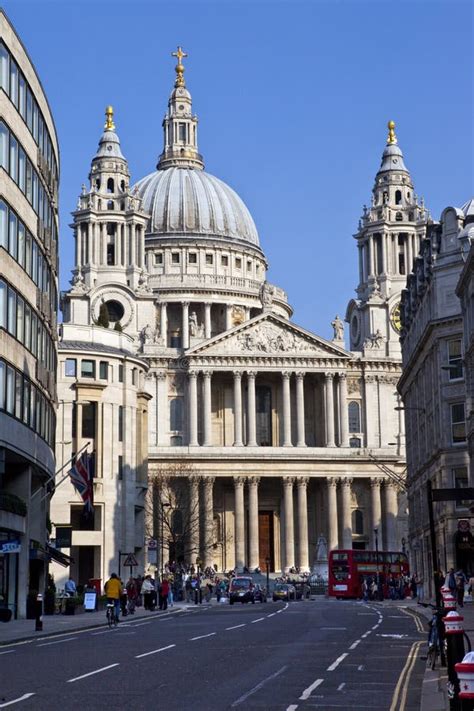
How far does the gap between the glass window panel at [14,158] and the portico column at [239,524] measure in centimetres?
8382

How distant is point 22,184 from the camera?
50.8m

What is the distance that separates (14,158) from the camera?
48.9 metres

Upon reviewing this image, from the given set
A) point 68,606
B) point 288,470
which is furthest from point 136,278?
point 68,606

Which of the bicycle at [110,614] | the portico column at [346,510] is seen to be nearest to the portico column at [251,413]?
the portico column at [346,510]

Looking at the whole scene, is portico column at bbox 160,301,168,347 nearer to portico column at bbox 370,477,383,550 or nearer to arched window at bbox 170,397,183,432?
arched window at bbox 170,397,183,432

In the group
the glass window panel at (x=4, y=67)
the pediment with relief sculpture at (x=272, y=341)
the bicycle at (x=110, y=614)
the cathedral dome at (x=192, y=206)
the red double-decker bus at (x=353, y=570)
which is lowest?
the bicycle at (x=110, y=614)

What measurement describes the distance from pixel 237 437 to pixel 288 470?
6.13 m

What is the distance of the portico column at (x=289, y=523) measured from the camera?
130 m

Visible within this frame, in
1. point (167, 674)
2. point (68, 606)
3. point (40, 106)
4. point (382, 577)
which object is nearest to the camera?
point (167, 674)

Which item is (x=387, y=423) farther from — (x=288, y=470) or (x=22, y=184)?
(x=22, y=184)

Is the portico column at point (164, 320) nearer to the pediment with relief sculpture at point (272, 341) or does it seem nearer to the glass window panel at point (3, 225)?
the pediment with relief sculpture at point (272, 341)

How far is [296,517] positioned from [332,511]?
13.4ft

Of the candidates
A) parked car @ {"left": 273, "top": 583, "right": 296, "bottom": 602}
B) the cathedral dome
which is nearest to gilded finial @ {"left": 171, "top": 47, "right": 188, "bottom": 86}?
the cathedral dome

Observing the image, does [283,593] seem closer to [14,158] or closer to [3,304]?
[3,304]
